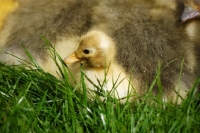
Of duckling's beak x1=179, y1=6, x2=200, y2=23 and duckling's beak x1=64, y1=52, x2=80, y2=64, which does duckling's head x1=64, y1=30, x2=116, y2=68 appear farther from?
duckling's beak x1=179, y1=6, x2=200, y2=23

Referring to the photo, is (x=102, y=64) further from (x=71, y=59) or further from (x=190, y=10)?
(x=190, y=10)

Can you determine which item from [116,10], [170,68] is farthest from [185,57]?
[116,10]

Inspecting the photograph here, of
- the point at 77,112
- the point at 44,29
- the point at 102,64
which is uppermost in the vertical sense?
the point at 44,29

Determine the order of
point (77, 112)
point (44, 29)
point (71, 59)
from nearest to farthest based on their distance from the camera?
point (77, 112) < point (71, 59) < point (44, 29)

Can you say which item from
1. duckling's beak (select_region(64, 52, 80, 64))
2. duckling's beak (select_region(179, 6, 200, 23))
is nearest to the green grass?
duckling's beak (select_region(64, 52, 80, 64))

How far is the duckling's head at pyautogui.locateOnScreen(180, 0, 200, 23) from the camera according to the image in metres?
1.65

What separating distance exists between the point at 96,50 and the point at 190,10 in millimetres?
350

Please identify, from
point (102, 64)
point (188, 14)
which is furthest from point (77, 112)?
point (188, 14)

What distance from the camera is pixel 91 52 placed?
1660 mm

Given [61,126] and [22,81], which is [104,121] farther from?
[22,81]

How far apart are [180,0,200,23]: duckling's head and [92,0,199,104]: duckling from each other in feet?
0.15

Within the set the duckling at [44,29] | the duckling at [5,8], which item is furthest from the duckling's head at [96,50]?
the duckling at [5,8]

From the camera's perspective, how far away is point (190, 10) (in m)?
1.66

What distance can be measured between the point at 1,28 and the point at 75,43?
1.07 feet
